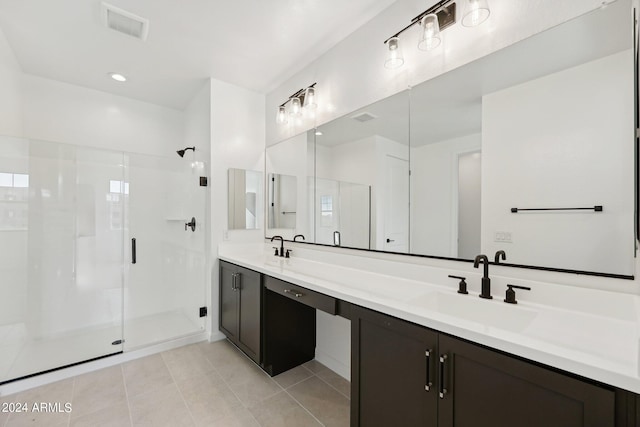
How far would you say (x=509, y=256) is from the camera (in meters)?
1.32

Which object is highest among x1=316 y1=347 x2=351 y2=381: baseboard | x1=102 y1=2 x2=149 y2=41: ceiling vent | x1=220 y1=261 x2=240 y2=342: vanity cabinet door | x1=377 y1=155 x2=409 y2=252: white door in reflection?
x1=102 y1=2 x2=149 y2=41: ceiling vent

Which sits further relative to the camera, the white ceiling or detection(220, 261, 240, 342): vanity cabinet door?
detection(220, 261, 240, 342): vanity cabinet door

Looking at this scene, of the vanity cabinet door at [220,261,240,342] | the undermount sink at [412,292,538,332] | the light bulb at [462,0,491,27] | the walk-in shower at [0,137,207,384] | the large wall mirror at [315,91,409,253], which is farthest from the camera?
the vanity cabinet door at [220,261,240,342]

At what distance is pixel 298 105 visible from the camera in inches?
104

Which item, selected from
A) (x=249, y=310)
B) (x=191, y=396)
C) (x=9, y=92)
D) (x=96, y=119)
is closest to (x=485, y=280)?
(x=249, y=310)

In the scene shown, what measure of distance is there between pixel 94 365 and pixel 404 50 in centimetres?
339

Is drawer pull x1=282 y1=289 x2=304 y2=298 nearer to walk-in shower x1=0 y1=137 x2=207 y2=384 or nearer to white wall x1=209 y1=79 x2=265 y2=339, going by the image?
white wall x1=209 y1=79 x2=265 y2=339

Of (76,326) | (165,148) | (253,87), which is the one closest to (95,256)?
(76,326)

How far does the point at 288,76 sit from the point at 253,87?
49 cm

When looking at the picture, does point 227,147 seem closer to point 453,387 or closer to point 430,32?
point 430,32

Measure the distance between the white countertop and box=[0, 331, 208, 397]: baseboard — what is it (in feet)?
5.50

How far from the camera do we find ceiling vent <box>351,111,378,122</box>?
202 centimetres

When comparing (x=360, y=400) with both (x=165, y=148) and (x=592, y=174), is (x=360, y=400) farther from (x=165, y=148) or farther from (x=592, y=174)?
(x=165, y=148)

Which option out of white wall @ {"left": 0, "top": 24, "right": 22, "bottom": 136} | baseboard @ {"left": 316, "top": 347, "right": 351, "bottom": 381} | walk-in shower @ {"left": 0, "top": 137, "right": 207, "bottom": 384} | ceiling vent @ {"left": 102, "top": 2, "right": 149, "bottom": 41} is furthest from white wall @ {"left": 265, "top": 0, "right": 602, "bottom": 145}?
white wall @ {"left": 0, "top": 24, "right": 22, "bottom": 136}
